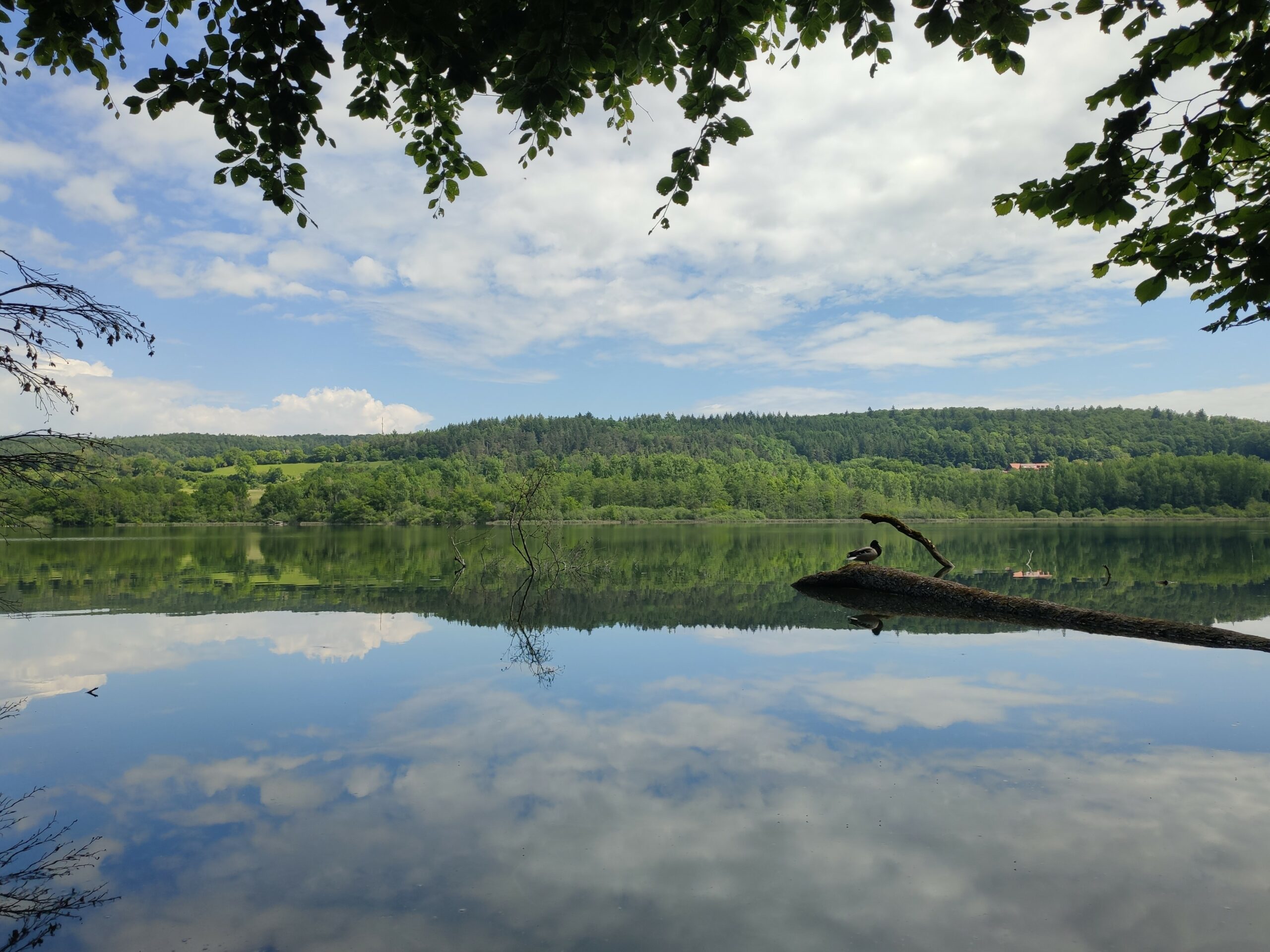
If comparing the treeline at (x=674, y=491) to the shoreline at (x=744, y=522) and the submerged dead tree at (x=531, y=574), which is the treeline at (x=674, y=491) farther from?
the submerged dead tree at (x=531, y=574)

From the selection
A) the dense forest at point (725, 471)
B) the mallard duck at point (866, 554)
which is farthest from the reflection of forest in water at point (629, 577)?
the dense forest at point (725, 471)

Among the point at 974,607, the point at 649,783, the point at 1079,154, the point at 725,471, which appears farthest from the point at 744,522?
the point at 1079,154

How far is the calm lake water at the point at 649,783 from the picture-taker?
4.01 metres

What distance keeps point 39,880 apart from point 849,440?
178610mm

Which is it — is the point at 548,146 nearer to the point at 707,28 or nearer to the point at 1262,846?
the point at 707,28

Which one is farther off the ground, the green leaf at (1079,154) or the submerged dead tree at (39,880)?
the green leaf at (1079,154)

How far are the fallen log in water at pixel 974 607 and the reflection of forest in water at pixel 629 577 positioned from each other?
41.9 inches

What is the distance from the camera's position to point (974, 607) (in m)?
15.6

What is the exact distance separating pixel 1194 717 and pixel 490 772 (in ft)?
25.0

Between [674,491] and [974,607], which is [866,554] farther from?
[674,491]

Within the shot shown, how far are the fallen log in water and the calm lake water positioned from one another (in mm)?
878

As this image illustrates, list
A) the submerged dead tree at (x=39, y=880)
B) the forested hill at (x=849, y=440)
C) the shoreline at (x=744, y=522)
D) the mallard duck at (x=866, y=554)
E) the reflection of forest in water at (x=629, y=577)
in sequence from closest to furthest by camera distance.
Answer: the submerged dead tree at (x=39, y=880) → the reflection of forest in water at (x=629, y=577) → the mallard duck at (x=866, y=554) → the shoreline at (x=744, y=522) → the forested hill at (x=849, y=440)

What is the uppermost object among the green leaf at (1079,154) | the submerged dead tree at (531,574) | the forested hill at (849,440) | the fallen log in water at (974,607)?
the forested hill at (849,440)

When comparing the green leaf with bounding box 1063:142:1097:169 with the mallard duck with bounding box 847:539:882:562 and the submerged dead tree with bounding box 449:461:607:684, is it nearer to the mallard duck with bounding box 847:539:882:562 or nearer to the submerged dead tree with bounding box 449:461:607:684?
the submerged dead tree with bounding box 449:461:607:684
